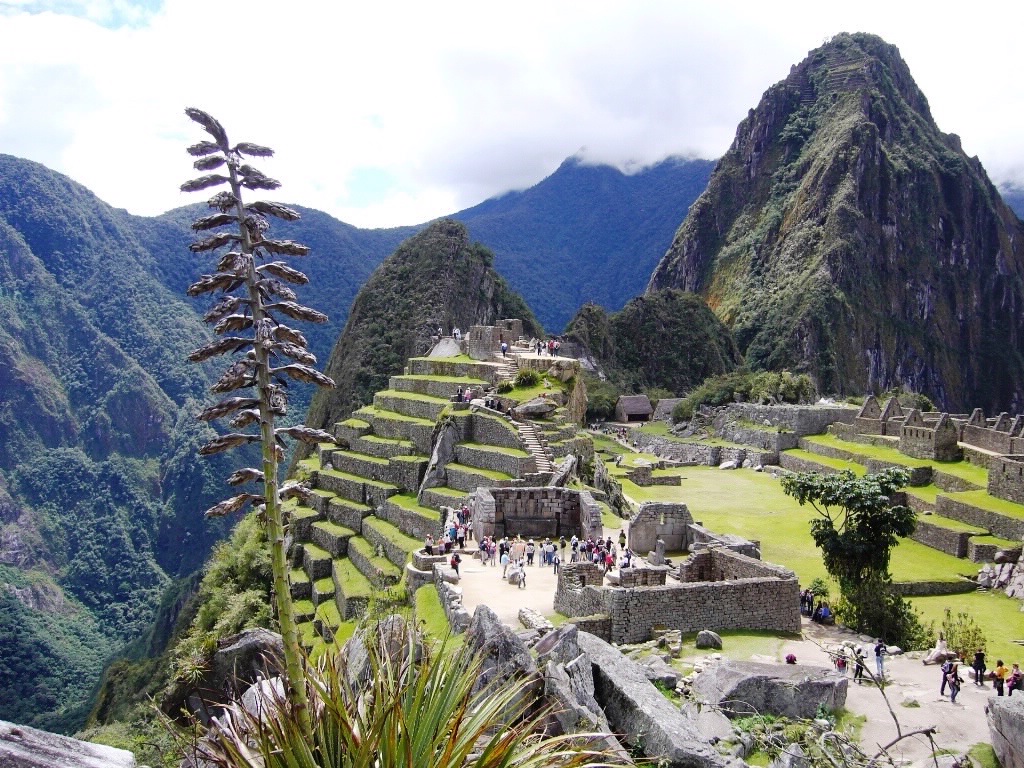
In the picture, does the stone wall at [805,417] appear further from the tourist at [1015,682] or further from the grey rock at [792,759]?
the grey rock at [792,759]

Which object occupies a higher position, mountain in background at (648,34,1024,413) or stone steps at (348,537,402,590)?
mountain in background at (648,34,1024,413)

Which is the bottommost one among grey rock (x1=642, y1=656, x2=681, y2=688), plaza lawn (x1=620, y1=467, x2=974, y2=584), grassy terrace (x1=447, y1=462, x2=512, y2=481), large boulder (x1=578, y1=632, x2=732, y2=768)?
plaza lawn (x1=620, y1=467, x2=974, y2=584)

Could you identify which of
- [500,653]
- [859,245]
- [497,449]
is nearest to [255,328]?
[500,653]

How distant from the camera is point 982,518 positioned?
31109 millimetres

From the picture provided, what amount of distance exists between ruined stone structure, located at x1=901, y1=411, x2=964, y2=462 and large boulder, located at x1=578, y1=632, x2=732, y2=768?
36006 mm

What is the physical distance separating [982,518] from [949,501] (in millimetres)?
2109

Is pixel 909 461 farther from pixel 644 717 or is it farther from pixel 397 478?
pixel 644 717

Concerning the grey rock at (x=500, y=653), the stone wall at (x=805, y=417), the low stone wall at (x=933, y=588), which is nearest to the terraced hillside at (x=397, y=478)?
the low stone wall at (x=933, y=588)

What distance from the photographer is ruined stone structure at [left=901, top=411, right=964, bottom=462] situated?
4119 cm

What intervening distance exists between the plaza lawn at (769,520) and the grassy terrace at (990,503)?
2.67 metres

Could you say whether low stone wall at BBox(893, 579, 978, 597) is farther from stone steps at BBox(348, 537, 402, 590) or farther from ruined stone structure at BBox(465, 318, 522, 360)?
ruined stone structure at BBox(465, 318, 522, 360)

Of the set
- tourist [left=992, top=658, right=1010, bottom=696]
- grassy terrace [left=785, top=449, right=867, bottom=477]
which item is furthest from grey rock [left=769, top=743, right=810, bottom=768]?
grassy terrace [left=785, top=449, right=867, bottom=477]

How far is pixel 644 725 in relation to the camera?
8812 mm

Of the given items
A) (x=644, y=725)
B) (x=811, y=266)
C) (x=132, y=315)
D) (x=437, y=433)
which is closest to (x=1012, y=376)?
(x=811, y=266)
